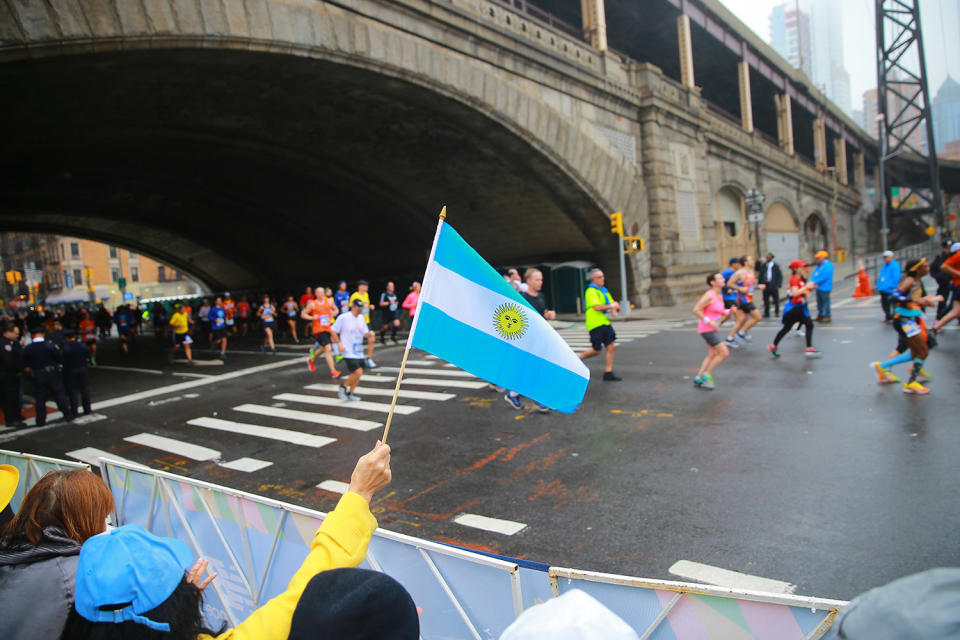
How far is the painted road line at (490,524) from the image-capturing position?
497 cm

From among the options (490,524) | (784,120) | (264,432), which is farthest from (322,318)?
(784,120)

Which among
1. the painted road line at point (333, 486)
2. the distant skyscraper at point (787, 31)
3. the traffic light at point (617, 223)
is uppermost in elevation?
the distant skyscraper at point (787, 31)

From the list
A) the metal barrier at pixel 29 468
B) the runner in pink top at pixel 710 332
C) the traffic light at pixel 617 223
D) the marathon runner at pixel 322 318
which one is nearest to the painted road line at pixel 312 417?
the marathon runner at pixel 322 318

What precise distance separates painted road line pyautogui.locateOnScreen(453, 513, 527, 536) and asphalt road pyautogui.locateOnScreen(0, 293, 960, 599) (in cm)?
3

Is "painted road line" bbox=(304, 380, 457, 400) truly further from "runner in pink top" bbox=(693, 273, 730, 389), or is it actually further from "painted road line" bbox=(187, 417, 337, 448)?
"runner in pink top" bbox=(693, 273, 730, 389)

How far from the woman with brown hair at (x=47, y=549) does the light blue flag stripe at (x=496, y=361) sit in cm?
160

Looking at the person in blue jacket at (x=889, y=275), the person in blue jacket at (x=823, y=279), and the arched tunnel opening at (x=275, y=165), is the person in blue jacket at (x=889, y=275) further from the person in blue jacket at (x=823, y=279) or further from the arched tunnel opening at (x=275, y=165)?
the arched tunnel opening at (x=275, y=165)

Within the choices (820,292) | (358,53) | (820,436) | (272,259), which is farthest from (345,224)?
(820,436)

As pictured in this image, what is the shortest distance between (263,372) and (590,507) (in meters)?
12.0

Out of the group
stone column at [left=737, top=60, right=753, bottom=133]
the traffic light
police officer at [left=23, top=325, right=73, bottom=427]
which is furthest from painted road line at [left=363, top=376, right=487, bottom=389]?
stone column at [left=737, top=60, right=753, bottom=133]

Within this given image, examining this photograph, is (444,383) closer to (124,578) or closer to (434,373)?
(434,373)

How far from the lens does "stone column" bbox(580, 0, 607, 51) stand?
24.6 m

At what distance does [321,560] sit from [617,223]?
23.0 m

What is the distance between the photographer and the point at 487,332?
11.4ft
